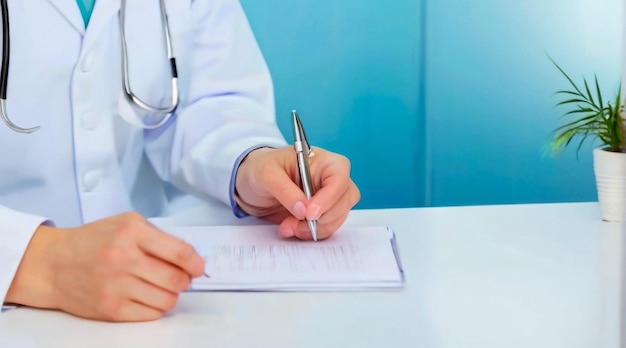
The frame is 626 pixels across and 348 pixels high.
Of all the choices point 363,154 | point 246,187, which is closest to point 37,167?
point 246,187

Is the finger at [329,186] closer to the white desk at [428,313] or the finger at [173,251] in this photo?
the white desk at [428,313]

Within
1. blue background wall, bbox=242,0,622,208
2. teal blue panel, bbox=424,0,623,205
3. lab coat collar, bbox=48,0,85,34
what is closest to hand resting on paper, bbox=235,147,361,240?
lab coat collar, bbox=48,0,85,34

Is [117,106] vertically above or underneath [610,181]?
above

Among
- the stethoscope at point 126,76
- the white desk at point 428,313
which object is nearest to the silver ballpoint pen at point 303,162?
the white desk at point 428,313

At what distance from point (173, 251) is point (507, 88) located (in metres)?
1.02

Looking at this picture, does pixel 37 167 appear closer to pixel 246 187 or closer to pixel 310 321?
pixel 246 187

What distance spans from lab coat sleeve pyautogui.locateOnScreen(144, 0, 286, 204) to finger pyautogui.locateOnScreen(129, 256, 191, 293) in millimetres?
438

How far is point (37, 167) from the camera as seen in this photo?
116cm

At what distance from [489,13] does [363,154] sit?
0.37 meters

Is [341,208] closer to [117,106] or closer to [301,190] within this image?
[301,190]

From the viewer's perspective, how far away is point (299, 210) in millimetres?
873

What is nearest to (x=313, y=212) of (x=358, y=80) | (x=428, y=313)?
(x=428, y=313)

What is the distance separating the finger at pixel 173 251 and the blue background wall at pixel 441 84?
0.79 metres

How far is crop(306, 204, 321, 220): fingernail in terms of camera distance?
866 mm
